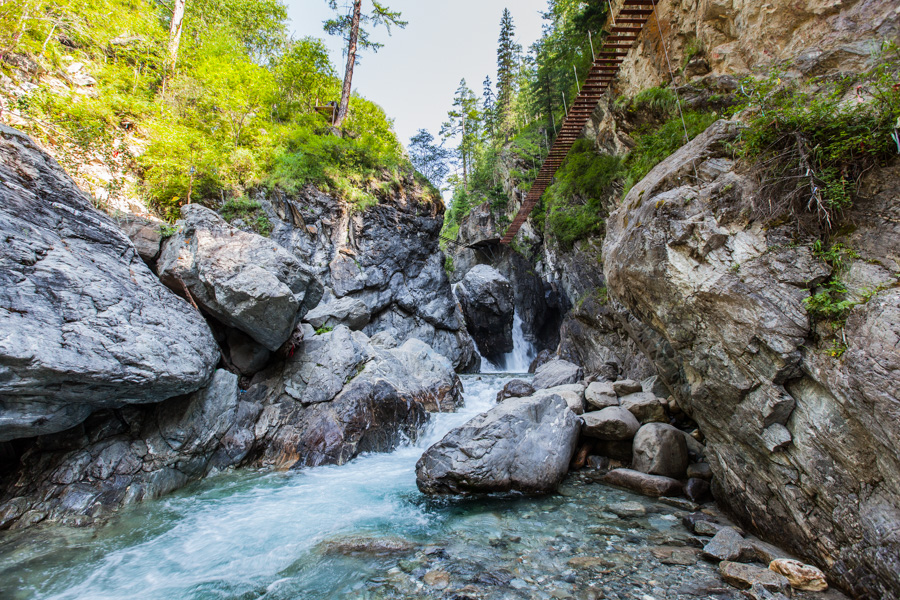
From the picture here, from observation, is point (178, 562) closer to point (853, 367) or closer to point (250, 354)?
point (250, 354)

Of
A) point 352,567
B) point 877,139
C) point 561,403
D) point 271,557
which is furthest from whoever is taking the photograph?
point 561,403

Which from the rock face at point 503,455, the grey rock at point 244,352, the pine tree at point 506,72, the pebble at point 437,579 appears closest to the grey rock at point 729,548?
the rock face at point 503,455

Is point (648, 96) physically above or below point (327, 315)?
above

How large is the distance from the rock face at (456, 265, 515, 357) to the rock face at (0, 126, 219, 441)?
15812mm

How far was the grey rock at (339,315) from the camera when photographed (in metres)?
11.6

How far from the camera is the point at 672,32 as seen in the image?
8.87m

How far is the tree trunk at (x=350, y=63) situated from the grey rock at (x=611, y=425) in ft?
61.0

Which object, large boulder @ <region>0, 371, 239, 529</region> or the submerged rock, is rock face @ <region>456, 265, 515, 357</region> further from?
the submerged rock

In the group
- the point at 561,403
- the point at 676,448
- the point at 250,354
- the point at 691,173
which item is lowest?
the point at 676,448

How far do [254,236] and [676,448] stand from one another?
32.5ft

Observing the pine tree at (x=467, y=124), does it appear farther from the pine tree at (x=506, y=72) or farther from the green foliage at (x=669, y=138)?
the green foliage at (x=669, y=138)

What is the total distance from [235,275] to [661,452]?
8.88 metres

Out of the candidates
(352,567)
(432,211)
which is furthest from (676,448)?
(432,211)

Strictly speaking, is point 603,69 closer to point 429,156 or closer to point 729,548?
point 729,548
